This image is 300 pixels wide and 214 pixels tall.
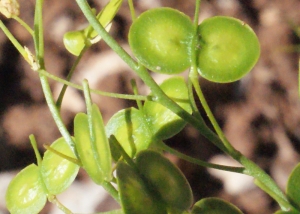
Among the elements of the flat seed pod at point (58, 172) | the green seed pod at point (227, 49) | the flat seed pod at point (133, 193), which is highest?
the green seed pod at point (227, 49)

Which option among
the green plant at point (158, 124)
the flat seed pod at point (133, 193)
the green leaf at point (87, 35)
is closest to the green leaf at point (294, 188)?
the green plant at point (158, 124)

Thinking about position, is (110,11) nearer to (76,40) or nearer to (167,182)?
(76,40)

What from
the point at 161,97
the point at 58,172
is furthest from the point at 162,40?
the point at 58,172

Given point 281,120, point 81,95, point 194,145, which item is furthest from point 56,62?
point 281,120

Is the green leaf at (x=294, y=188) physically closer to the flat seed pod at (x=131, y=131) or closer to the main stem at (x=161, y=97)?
the main stem at (x=161, y=97)

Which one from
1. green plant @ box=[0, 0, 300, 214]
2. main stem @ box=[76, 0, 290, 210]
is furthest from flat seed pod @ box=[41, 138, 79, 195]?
main stem @ box=[76, 0, 290, 210]
